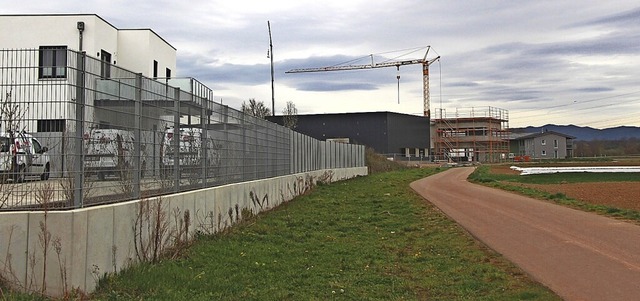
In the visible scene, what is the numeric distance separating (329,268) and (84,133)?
3957 mm

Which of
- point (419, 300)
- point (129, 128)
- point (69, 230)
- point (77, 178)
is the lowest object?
point (419, 300)

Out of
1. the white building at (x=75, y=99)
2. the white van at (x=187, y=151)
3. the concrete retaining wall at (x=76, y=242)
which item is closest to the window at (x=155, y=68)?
the white van at (x=187, y=151)

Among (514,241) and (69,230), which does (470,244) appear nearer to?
(514,241)

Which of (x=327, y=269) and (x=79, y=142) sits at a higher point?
(x=79, y=142)

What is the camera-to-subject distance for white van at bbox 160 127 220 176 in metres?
9.40

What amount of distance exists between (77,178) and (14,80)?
1.32m

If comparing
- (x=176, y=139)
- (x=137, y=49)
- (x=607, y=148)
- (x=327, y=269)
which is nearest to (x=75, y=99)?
(x=176, y=139)

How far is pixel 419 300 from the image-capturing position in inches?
272

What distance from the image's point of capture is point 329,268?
874cm

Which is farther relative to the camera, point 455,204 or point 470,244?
point 455,204

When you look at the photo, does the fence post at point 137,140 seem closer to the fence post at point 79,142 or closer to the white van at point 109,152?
the white van at point 109,152

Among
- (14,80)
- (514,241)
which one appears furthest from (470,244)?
(14,80)

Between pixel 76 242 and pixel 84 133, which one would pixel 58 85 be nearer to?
pixel 84 133

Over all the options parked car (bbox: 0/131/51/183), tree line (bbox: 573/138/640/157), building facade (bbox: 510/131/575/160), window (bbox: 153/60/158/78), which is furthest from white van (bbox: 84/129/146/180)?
tree line (bbox: 573/138/640/157)
